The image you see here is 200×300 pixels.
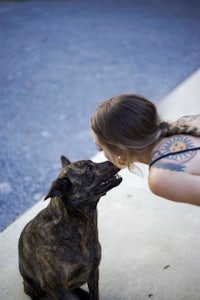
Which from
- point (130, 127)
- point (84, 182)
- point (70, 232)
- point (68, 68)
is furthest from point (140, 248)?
point (68, 68)

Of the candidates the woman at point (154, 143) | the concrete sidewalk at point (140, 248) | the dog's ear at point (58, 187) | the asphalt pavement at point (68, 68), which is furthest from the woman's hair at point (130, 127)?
the asphalt pavement at point (68, 68)

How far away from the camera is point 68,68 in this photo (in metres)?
7.82

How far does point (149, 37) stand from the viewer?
28.4 feet

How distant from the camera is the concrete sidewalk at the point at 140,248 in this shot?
3.34 metres

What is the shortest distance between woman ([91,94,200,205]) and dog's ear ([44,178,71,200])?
0.33 meters

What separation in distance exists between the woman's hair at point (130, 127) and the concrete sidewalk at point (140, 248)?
116cm

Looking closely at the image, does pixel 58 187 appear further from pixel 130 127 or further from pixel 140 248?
pixel 140 248

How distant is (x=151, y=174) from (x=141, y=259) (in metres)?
1.25

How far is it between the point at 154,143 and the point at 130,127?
19 centimetres

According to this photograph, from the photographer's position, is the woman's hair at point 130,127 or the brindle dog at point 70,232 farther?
the brindle dog at point 70,232

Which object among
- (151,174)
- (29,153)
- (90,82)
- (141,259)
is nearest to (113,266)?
(141,259)

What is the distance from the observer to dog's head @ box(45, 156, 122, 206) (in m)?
2.78

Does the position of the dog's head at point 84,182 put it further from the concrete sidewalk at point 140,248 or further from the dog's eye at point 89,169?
the concrete sidewalk at point 140,248

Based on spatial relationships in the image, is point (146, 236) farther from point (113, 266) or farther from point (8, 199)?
point (8, 199)
